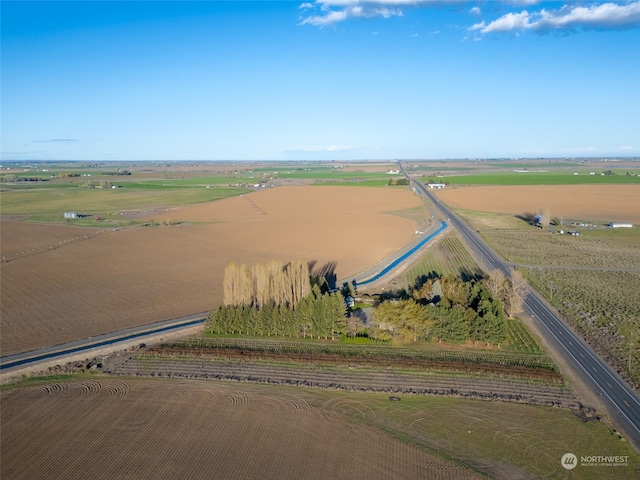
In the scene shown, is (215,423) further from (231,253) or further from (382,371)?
(231,253)

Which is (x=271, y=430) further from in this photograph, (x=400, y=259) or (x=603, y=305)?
(x=400, y=259)

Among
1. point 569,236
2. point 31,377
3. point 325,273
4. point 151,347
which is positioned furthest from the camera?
point 569,236

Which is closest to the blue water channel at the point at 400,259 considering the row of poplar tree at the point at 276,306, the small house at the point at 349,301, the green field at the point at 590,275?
the small house at the point at 349,301

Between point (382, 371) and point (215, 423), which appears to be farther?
point (382, 371)

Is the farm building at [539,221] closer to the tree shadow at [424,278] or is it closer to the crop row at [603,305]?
the crop row at [603,305]

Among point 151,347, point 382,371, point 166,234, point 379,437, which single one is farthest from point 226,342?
point 166,234

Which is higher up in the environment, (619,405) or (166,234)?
(166,234)

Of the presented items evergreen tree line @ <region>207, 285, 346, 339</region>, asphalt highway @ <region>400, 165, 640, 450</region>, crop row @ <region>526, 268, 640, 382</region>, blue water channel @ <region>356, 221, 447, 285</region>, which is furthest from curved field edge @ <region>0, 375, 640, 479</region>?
blue water channel @ <region>356, 221, 447, 285</region>
